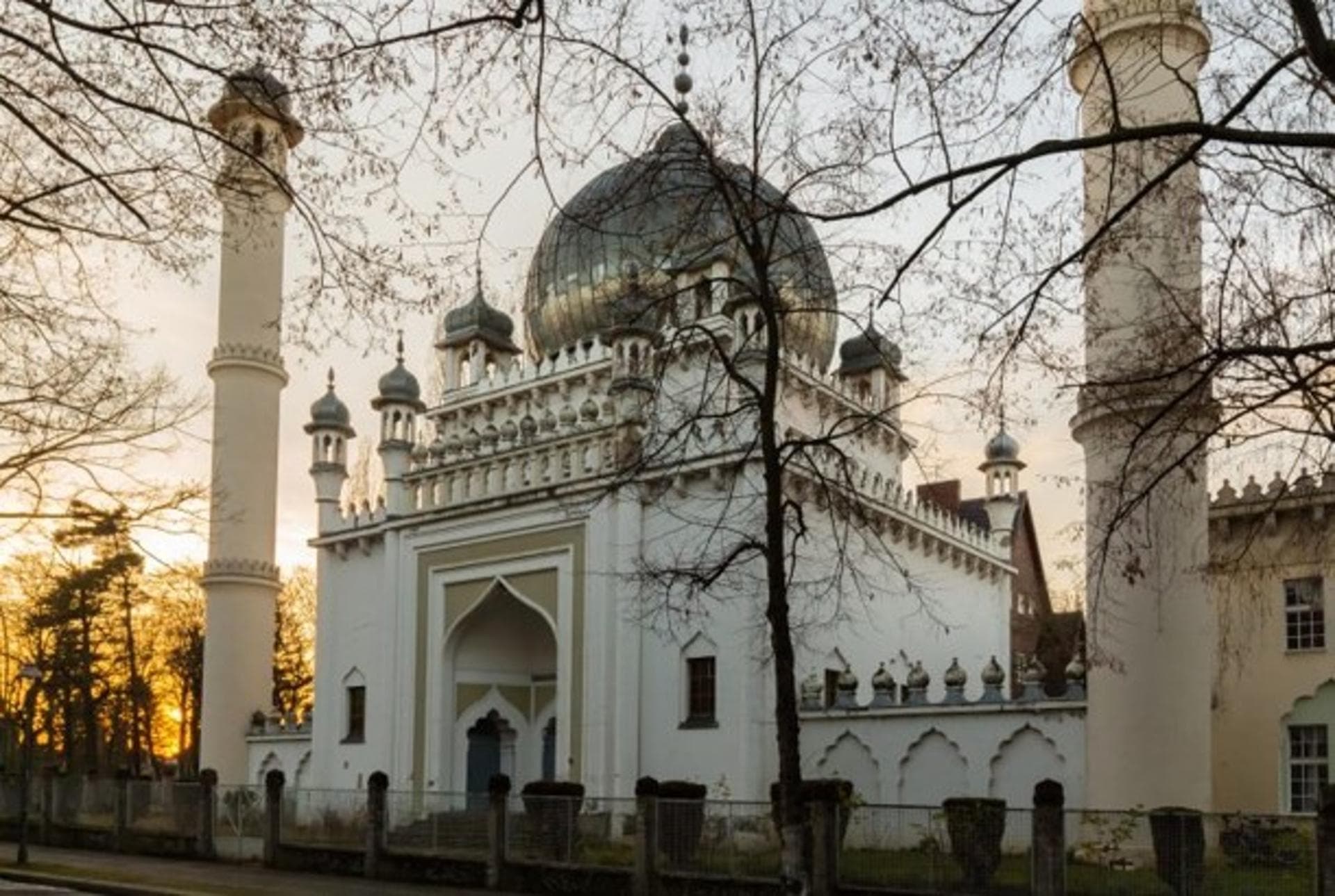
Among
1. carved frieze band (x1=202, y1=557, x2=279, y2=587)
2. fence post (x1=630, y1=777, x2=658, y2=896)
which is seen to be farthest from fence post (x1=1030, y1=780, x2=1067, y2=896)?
carved frieze band (x1=202, y1=557, x2=279, y2=587)

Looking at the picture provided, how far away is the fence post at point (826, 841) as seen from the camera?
1742 centimetres

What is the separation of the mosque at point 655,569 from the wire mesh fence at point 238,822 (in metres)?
4.62

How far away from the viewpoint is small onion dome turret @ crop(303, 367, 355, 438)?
3600cm

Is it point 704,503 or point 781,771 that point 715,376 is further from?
point 781,771

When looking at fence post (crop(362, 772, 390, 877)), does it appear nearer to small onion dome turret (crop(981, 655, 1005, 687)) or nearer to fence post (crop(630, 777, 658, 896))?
fence post (crop(630, 777, 658, 896))

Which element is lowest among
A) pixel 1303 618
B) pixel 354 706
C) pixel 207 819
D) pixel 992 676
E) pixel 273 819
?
pixel 207 819

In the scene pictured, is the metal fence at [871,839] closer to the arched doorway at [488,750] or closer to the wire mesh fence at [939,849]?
the wire mesh fence at [939,849]

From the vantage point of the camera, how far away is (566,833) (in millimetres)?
20312

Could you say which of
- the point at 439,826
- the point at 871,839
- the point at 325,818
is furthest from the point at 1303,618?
the point at 325,818

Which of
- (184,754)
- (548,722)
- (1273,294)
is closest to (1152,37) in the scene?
(1273,294)

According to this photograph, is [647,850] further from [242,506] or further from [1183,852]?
[242,506]

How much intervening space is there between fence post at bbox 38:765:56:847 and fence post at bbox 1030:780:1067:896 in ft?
71.7

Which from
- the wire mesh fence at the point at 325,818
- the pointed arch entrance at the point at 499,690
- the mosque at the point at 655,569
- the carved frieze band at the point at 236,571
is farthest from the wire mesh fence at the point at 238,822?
the carved frieze band at the point at 236,571

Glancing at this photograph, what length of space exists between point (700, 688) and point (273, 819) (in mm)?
7568
